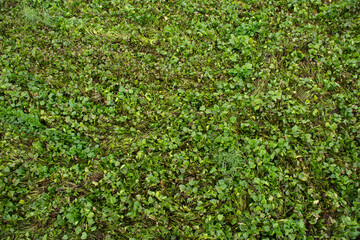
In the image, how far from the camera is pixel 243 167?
345cm

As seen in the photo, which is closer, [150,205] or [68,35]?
[150,205]

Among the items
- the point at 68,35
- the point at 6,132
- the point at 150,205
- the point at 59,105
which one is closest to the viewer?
the point at 150,205

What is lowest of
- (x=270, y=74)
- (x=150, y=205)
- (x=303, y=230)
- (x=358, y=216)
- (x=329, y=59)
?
(x=150, y=205)

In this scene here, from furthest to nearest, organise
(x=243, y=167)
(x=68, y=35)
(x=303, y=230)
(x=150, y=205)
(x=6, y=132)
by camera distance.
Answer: (x=68, y=35) → (x=6, y=132) → (x=243, y=167) → (x=150, y=205) → (x=303, y=230)

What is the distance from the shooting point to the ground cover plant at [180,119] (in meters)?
3.14

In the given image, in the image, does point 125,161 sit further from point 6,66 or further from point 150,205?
point 6,66

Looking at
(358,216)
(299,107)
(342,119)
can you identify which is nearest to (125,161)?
(299,107)

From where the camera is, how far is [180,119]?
3.86 metres

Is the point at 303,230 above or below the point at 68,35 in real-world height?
below

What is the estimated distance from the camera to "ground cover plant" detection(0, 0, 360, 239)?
3137mm

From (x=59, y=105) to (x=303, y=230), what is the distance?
4077 mm

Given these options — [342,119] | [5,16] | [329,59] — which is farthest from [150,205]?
[5,16]

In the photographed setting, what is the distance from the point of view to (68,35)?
4918 mm

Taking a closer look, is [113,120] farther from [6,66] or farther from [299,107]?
[299,107]
